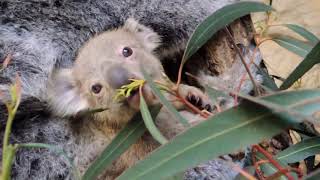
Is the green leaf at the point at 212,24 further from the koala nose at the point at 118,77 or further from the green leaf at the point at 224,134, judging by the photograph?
the green leaf at the point at 224,134

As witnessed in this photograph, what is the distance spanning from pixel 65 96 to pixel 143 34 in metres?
0.39

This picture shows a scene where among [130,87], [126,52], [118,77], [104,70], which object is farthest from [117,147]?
[126,52]

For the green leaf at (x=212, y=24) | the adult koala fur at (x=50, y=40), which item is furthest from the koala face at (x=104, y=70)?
the green leaf at (x=212, y=24)

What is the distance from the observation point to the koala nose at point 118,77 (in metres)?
1.77

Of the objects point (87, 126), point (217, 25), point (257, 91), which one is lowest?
point (87, 126)

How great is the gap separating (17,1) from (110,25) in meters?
0.38

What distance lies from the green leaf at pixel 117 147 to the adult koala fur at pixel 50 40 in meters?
0.62

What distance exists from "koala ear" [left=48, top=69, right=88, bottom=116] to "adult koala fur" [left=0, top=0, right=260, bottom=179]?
0.11 m

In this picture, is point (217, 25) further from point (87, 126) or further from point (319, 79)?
point (319, 79)

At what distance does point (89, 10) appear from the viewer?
2.44 meters

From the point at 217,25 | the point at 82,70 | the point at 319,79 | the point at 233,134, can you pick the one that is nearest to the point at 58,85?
the point at 82,70

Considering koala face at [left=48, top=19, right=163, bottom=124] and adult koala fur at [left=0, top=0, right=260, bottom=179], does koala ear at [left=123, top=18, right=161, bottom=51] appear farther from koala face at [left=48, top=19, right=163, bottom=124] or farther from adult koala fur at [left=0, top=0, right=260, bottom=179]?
adult koala fur at [left=0, top=0, right=260, bottom=179]

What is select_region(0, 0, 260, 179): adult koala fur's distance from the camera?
2.22m

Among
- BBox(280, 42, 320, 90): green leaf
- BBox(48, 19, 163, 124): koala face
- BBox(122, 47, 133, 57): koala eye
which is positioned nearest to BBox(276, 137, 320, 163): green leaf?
BBox(280, 42, 320, 90): green leaf
